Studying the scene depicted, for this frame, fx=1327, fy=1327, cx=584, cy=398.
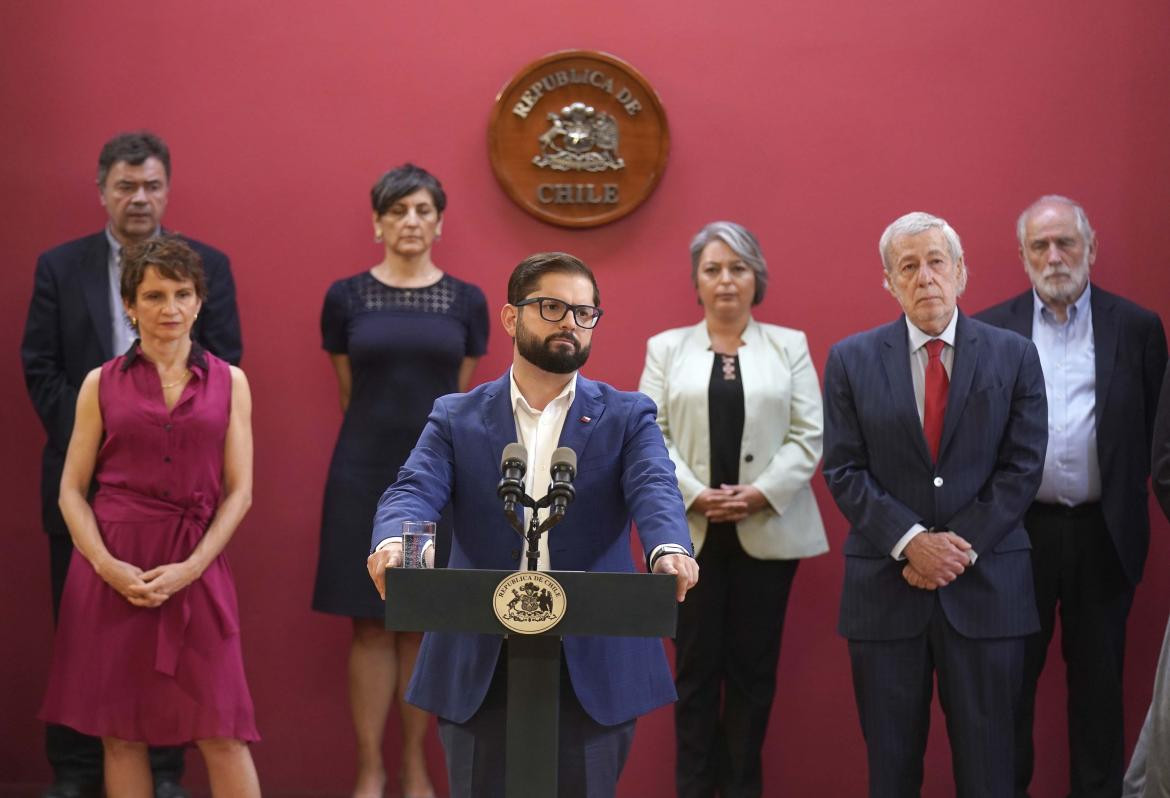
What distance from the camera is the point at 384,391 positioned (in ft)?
14.9

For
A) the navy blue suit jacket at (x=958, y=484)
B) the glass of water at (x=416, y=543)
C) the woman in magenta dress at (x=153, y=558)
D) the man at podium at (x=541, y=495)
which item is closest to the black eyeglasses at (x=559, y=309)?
the man at podium at (x=541, y=495)

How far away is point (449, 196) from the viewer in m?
5.01

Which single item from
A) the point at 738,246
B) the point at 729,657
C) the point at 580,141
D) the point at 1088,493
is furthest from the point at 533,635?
the point at 580,141

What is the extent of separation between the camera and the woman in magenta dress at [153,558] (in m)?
3.71

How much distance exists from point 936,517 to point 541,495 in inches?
54.5

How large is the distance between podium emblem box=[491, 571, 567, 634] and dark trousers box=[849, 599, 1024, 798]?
165cm

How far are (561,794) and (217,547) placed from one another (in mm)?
1555

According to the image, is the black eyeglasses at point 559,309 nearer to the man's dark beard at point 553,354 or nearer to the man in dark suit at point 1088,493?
the man's dark beard at point 553,354

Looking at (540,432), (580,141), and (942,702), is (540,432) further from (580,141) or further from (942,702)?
(580,141)

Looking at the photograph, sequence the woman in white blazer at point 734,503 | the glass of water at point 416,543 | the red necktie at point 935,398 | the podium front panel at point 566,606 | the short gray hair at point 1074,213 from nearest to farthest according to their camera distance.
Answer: the podium front panel at point 566,606
the glass of water at point 416,543
the red necktie at point 935,398
the woman in white blazer at point 734,503
the short gray hair at point 1074,213

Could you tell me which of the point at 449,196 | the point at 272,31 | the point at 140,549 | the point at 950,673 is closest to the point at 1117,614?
the point at 950,673

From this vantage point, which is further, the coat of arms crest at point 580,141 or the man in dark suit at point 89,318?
the coat of arms crest at point 580,141

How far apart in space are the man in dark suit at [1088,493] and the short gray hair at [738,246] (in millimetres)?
852

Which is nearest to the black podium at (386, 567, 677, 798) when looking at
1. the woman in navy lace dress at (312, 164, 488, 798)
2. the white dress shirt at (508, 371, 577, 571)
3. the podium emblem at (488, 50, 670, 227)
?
the white dress shirt at (508, 371, 577, 571)
